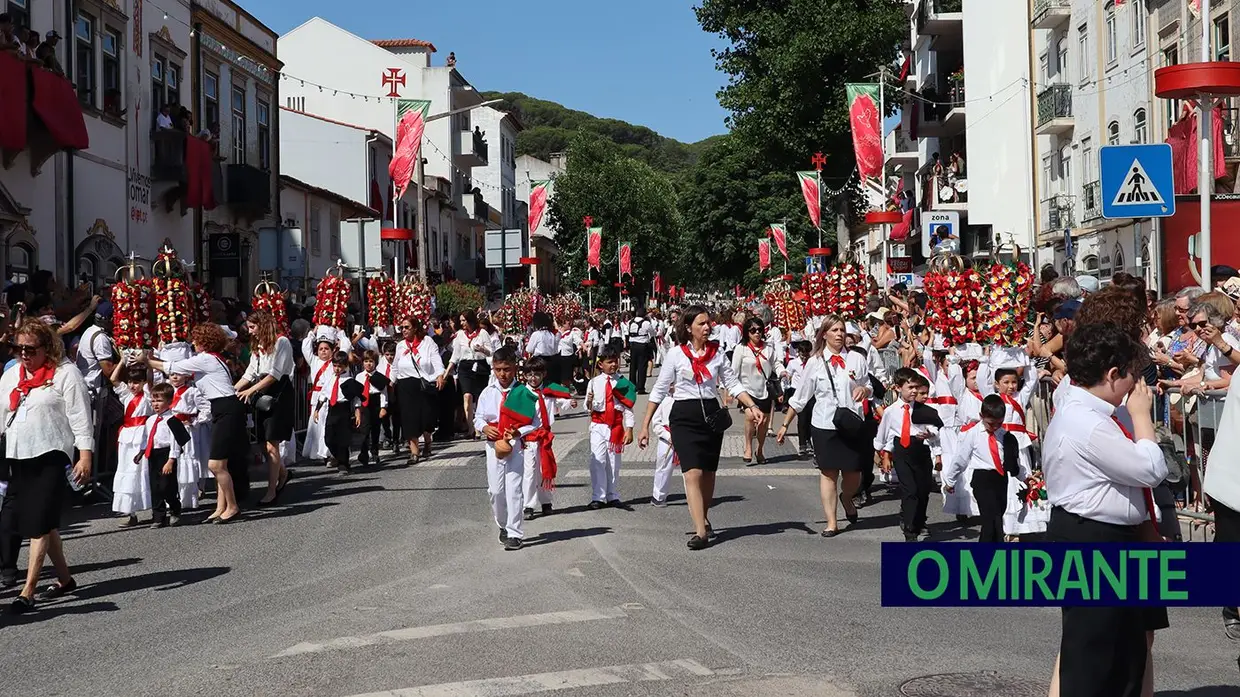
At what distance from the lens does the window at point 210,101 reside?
30.7 m

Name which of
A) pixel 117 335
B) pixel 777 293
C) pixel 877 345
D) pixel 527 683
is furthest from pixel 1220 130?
pixel 527 683

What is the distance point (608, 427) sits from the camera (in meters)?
13.2

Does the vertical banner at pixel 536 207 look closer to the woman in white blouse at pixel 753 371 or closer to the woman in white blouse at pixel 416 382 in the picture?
the woman in white blouse at pixel 416 382

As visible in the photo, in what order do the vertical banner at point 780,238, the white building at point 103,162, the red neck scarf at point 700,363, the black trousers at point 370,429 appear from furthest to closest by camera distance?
1. the vertical banner at point 780,238
2. the white building at point 103,162
3. the black trousers at point 370,429
4. the red neck scarf at point 700,363

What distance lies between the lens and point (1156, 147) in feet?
39.0

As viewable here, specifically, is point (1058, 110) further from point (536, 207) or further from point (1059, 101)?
point (536, 207)

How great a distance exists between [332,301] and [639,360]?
1195 cm

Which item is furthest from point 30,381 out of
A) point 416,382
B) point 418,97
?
point 418,97

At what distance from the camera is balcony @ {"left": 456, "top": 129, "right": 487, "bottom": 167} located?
6500cm

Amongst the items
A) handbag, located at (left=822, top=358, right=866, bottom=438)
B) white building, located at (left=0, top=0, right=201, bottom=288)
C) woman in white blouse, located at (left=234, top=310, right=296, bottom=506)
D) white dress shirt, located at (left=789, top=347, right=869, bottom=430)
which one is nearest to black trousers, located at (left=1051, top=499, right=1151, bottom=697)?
handbag, located at (left=822, top=358, right=866, bottom=438)

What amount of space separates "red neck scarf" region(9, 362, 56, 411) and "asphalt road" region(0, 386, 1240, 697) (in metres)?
1.31

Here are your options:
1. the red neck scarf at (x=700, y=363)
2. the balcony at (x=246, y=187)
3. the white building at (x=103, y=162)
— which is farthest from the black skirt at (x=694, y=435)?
the balcony at (x=246, y=187)

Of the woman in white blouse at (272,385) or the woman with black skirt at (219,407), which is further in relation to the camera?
the woman in white blouse at (272,385)

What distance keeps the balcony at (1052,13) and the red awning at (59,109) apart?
79.8ft
